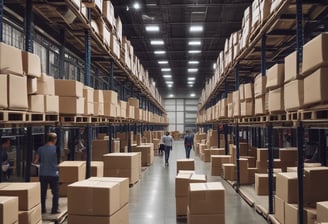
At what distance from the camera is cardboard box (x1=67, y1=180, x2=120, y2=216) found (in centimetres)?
559

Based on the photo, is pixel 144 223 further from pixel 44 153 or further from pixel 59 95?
pixel 59 95

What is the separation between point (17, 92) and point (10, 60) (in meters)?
0.41

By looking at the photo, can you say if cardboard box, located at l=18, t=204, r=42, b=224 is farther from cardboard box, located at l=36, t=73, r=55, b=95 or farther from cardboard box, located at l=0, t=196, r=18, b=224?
cardboard box, located at l=36, t=73, r=55, b=95

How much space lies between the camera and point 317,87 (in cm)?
425

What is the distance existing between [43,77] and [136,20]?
1112 centimetres

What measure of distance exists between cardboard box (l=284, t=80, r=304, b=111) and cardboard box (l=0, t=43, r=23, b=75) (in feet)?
11.5

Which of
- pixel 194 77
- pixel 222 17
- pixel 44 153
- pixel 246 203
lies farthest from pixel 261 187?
pixel 194 77

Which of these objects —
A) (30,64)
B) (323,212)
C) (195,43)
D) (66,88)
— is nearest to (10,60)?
(30,64)

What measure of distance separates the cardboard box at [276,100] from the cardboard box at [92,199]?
110 inches

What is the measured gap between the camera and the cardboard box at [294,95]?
193 inches

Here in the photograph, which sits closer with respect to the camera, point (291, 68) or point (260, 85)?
point (291, 68)

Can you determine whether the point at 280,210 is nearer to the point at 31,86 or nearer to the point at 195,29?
the point at 31,86

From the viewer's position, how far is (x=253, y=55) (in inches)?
418

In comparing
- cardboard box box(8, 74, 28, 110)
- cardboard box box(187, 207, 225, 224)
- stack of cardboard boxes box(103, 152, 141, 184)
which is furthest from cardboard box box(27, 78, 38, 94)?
stack of cardboard boxes box(103, 152, 141, 184)
